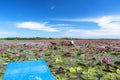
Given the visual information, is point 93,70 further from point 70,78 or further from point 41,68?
point 41,68

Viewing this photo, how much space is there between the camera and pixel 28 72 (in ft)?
15.7

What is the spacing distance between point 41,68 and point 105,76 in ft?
5.16

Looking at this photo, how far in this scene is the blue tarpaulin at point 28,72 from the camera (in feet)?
14.6

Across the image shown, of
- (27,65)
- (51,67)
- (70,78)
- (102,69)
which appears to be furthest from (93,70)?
(27,65)

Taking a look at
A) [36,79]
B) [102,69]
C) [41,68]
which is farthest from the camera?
[102,69]

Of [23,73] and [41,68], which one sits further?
[41,68]

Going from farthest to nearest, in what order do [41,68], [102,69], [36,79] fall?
1. [102,69]
2. [41,68]
3. [36,79]

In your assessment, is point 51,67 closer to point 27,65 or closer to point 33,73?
point 27,65

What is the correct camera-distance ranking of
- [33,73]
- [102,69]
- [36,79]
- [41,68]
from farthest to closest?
[102,69], [41,68], [33,73], [36,79]

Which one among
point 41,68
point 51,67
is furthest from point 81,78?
point 51,67

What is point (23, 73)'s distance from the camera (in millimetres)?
4750

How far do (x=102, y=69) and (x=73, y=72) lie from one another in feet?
3.01

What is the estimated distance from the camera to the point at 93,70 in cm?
541

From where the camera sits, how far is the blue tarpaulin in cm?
444
